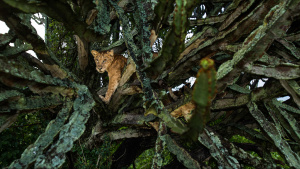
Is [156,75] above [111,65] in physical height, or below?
below

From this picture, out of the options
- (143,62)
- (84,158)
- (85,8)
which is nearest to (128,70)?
(143,62)

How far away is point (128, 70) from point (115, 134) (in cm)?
46

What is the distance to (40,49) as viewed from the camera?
1.06 m

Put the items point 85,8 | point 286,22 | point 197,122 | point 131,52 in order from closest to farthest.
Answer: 1. point 197,122
2. point 286,22
3. point 85,8
4. point 131,52

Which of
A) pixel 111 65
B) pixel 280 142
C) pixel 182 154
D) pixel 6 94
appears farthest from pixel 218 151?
pixel 6 94

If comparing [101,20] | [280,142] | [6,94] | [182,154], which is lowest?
[280,142]

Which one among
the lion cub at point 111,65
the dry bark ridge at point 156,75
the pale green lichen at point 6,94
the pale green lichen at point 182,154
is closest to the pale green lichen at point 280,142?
the dry bark ridge at point 156,75

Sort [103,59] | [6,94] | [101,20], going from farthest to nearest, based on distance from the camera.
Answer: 1. [103,59]
2. [101,20]
3. [6,94]

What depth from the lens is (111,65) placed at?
1390mm

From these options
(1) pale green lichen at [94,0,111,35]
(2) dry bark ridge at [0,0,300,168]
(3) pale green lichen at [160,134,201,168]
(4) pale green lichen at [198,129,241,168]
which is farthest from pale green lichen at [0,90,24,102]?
(4) pale green lichen at [198,129,241,168]

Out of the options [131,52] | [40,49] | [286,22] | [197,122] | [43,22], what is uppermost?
[43,22]

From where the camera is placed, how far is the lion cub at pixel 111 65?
1.35 m

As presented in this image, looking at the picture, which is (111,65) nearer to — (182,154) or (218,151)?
(182,154)

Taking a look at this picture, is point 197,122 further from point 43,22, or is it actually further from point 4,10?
point 43,22
